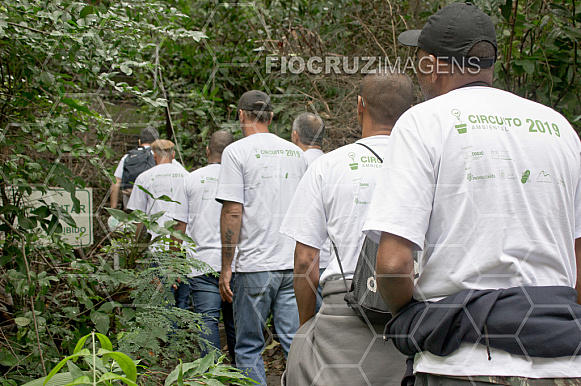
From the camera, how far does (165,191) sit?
381 centimetres

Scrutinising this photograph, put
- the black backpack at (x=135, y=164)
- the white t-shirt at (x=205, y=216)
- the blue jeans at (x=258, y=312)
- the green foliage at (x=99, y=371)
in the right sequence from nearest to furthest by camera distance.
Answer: the green foliage at (x=99, y=371), the blue jeans at (x=258, y=312), the white t-shirt at (x=205, y=216), the black backpack at (x=135, y=164)

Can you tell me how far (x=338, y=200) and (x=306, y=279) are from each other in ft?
0.96

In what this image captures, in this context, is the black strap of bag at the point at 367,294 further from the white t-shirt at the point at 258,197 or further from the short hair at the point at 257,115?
the short hair at the point at 257,115

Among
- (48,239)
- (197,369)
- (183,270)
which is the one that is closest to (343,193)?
(183,270)

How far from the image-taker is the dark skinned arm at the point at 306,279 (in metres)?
1.88

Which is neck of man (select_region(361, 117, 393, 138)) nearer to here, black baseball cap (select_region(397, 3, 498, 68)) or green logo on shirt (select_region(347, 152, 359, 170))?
green logo on shirt (select_region(347, 152, 359, 170))

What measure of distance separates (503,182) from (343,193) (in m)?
0.78

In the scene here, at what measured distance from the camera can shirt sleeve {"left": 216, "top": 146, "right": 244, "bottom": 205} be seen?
2832mm

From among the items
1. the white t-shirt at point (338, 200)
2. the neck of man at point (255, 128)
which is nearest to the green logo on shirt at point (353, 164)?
the white t-shirt at point (338, 200)

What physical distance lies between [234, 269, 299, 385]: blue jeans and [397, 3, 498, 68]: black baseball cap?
5.67 feet

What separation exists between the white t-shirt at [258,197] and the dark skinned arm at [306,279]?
91 centimetres

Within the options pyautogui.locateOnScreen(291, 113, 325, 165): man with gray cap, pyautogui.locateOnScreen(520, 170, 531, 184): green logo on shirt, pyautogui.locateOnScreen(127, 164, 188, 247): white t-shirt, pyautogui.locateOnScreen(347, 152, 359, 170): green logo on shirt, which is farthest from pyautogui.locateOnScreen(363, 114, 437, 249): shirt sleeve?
pyautogui.locateOnScreen(127, 164, 188, 247): white t-shirt

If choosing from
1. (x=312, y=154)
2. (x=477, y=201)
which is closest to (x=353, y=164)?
(x=477, y=201)

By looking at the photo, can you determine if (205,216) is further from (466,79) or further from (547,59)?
(466,79)
